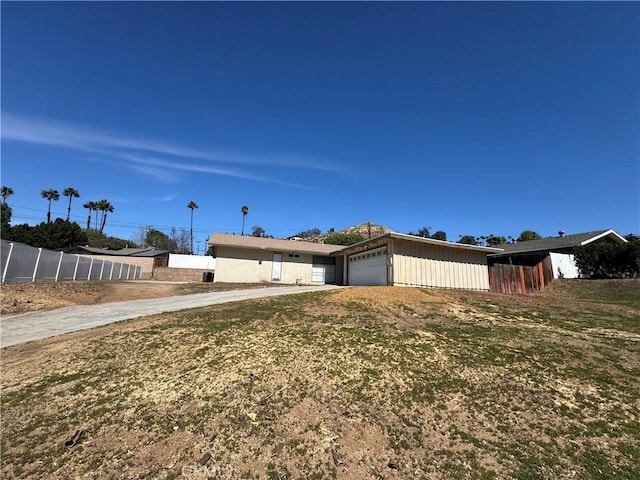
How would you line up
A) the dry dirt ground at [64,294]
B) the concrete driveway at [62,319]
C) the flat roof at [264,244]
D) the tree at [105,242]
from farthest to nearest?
the tree at [105,242], the flat roof at [264,244], the dry dirt ground at [64,294], the concrete driveway at [62,319]

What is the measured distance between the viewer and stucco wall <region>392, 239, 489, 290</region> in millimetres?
17422

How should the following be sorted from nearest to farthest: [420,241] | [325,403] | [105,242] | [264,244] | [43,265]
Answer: [325,403] < [420,241] < [43,265] < [264,244] < [105,242]

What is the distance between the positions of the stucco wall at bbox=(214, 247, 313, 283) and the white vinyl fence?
29.0 ft

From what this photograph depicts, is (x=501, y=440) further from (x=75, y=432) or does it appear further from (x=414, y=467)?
(x=75, y=432)

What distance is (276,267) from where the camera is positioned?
89.4ft

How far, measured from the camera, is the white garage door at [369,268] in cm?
1847

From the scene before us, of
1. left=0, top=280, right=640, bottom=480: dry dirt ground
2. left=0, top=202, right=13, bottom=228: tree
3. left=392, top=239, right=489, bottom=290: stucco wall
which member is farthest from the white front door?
left=0, top=202, right=13, bottom=228: tree

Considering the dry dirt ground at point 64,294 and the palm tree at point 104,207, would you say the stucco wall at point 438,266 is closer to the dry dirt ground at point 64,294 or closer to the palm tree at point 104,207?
the dry dirt ground at point 64,294

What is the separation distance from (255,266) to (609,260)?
2453 centimetres

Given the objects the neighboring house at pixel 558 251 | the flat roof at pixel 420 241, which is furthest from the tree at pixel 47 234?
the neighboring house at pixel 558 251

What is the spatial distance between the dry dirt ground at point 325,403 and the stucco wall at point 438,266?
9.00 meters

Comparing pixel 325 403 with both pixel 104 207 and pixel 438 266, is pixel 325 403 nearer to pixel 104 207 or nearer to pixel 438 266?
pixel 438 266

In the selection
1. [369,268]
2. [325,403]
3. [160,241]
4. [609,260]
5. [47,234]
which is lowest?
[325,403]

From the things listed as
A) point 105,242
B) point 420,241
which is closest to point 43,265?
point 420,241
